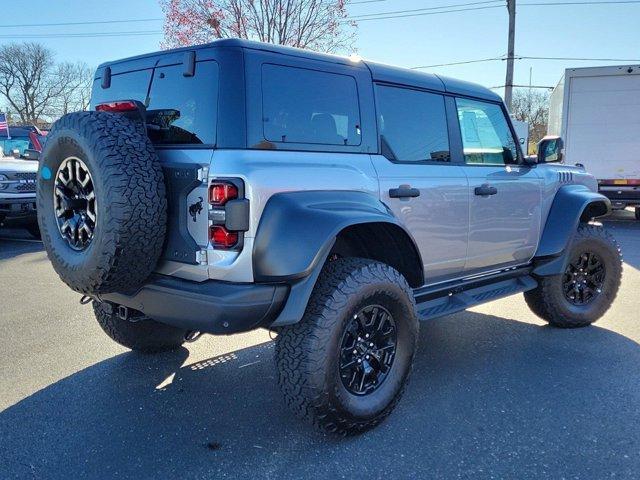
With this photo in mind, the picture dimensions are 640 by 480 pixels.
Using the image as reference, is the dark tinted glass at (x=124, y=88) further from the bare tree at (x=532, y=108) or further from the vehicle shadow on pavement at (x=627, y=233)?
the bare tree at (x=532, y=108)

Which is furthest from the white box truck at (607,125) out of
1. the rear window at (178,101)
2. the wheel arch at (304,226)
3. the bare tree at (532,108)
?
the bare tree at (532,108)

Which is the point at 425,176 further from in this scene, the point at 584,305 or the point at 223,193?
the point at 584,305

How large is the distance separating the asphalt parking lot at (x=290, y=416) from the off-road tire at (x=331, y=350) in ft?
0.52

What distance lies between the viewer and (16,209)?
8.52 m

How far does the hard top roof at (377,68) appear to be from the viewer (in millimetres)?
2715

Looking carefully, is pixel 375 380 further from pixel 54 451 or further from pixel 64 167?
pixel 64 167

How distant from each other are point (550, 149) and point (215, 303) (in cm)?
328

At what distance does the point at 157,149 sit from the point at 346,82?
44.7 inches

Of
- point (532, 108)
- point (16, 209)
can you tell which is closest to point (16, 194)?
point (16, 209)

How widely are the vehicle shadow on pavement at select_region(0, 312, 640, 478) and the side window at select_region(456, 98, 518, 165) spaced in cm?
150

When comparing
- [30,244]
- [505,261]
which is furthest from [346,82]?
[30,244]

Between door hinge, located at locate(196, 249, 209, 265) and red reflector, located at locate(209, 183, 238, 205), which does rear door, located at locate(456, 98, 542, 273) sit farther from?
door hinge, located at locate(196, 249, 209, 265)

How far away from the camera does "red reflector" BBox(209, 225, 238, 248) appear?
2.49 metres

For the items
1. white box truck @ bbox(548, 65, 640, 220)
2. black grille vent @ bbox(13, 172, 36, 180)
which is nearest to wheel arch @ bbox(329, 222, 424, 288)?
black grille vent @ bbox(13, 172, 36, 180)
